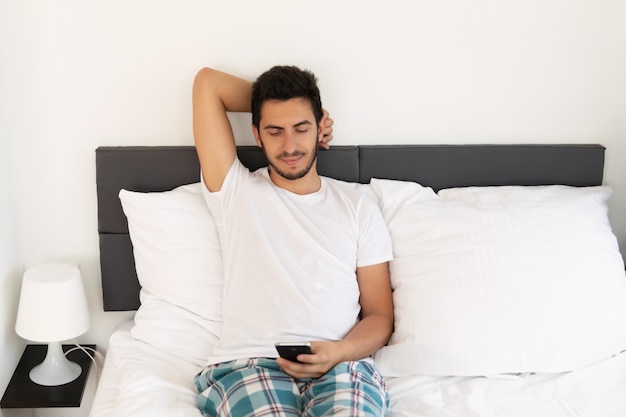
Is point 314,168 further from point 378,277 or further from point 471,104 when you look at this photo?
point 471,104

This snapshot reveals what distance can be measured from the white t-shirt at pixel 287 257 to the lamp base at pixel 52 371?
562 mm

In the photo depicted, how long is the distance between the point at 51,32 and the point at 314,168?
0.89 meters

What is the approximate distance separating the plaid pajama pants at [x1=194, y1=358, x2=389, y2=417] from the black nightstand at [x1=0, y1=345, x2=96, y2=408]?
0.48 m

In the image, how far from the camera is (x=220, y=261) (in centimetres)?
198

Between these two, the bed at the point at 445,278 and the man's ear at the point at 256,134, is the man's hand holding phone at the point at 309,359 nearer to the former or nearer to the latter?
the bed at the point at 445,278

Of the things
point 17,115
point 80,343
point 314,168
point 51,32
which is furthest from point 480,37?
point 80,343

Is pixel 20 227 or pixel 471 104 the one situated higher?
pixel 471 104

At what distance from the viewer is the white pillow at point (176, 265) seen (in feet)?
6.39

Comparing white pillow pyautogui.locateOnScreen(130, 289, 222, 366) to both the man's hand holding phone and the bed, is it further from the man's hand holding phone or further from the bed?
the man's hand holding phone

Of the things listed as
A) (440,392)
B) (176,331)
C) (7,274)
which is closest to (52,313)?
(7,274)

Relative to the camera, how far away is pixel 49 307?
1.94 m

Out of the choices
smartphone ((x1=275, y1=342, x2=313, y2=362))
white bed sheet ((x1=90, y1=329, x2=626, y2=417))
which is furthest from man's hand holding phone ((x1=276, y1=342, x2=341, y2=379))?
white bed sheet ((x1=90, y1=329, x2=626, y2=417))

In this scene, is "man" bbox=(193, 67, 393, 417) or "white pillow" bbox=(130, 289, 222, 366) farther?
"white pillow" bbox=(130, 289, 222, 366)

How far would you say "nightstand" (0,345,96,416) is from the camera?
1933 millimetres
